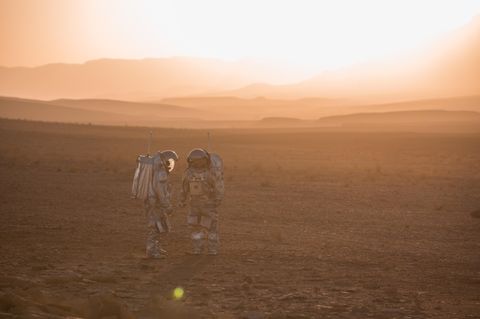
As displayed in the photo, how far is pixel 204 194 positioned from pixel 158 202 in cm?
95

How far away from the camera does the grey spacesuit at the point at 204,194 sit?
1308cm

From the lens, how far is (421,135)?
58094 mm

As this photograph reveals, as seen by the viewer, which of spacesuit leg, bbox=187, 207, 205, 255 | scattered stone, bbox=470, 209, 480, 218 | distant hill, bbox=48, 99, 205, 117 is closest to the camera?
spacesuit leg, bbox=187, 207, 205, 255

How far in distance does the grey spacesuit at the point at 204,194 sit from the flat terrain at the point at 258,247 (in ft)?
1.34

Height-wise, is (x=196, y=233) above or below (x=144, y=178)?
below

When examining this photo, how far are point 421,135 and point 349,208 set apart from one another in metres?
39.7

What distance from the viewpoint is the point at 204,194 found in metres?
13.1

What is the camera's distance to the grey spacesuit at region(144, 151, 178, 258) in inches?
494

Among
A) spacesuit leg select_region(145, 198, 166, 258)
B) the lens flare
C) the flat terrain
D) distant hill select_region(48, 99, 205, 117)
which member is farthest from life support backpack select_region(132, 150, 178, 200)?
distant hill select_region(48, 99, 205, 117)

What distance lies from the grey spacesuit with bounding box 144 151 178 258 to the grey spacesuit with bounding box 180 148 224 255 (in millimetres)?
563

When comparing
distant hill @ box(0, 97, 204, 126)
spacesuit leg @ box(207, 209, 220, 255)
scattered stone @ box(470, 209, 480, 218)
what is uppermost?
distant hill @ box(0, 97, 204, 126)

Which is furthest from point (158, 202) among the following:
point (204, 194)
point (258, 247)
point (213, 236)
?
point (258, 247)

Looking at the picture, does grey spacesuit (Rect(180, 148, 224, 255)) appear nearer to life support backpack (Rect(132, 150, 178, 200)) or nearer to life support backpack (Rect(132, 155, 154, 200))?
life support backpack (Rect(132, 150, 178, 200))

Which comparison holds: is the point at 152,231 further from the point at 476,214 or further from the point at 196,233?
the point at 476,214
